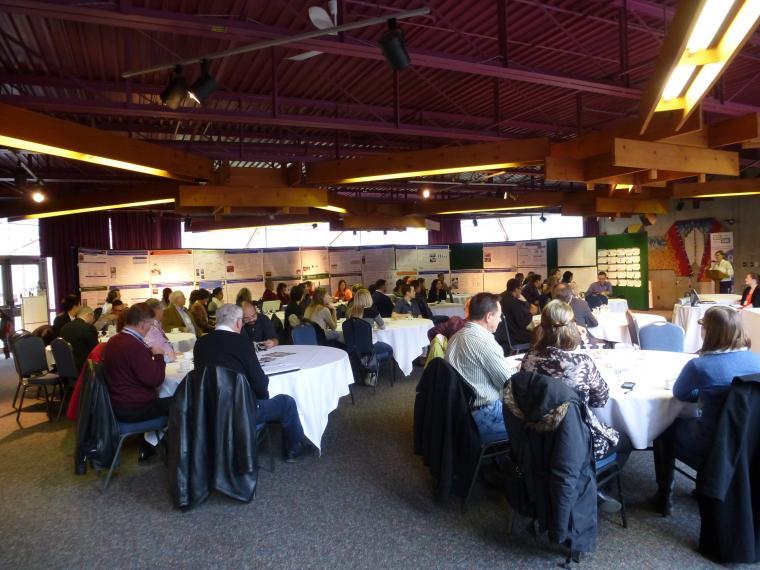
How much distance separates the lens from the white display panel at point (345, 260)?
13277 millimetres

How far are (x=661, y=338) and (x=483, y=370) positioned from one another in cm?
251

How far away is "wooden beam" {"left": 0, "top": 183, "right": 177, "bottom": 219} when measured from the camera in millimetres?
7023

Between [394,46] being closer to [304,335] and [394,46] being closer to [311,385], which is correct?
[311,385]

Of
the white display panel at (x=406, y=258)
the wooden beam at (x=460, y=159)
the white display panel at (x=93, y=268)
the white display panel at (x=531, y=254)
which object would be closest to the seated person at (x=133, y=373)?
the wooden beam at (x=460, y=159)

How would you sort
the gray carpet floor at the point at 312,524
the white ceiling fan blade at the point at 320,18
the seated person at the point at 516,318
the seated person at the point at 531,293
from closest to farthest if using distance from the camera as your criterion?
the gray carpet floor at the point at 312,524
the white ceiling fan blade at the point at 320,18
the seated person at the point at 516,318
the seated person at the point at 531,293

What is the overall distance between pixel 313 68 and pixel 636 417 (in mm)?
4281

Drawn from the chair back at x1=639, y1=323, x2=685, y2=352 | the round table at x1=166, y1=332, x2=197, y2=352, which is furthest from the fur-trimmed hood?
the round table at x1=166, y1=332, x2=197, y2=352

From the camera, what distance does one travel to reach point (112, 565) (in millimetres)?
2686

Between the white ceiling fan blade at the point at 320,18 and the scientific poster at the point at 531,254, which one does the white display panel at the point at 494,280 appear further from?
the white ceiling fan blade at the point at 320,18

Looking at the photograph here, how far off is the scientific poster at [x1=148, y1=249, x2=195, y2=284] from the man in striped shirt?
966 cm

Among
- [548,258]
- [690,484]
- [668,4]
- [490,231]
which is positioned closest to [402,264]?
[548,258]

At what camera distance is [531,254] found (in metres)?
14.2

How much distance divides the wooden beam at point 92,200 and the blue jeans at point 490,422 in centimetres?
524

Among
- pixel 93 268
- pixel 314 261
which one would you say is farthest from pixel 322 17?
pixel 314 261
